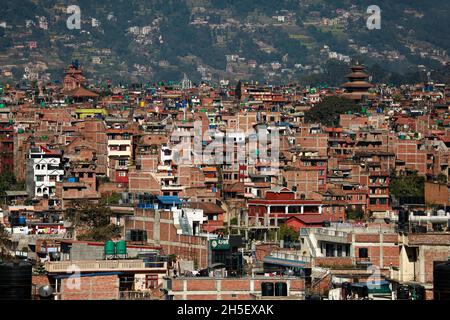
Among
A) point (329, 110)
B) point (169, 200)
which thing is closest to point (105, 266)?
point (169, 200)

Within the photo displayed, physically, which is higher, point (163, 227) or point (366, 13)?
point (366, 13)

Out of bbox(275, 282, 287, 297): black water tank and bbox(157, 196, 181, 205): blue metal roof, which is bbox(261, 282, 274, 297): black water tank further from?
bbox(157, 196, 181, 205): blue metal roof

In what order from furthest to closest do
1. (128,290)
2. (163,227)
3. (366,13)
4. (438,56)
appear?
(366,13), (438,56), (163,227), (128,290)

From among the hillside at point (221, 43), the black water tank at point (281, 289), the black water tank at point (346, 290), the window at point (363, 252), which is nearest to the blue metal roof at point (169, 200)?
the window at point (363, 252)

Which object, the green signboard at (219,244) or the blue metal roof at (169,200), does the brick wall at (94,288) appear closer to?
the green signboard at (219,244)

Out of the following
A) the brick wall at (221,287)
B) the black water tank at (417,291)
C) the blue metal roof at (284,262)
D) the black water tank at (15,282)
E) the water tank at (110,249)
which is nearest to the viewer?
the black water tank at (15,282)
